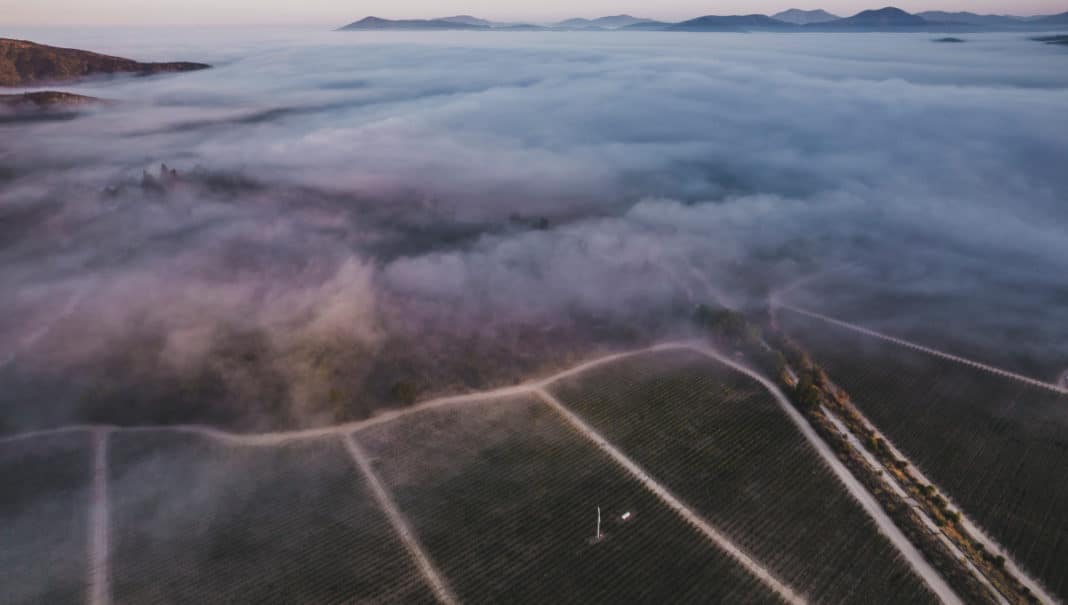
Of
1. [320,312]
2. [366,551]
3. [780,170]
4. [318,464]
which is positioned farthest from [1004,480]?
[780,170]

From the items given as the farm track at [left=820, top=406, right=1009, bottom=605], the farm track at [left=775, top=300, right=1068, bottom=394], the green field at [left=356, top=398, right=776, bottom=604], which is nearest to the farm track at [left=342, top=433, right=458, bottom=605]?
the green field at [left=356, top=398, right=776, bottom=604]

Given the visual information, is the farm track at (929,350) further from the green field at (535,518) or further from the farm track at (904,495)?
the green field at (535,518)

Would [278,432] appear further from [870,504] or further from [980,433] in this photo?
[980,433]

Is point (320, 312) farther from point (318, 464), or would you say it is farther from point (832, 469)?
point (832, 469)

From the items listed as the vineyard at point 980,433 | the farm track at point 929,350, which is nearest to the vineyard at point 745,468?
the vineyard at point 980,433

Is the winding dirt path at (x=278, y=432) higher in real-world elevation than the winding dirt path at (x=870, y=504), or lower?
higher

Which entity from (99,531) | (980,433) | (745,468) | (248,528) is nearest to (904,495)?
(745,468)
